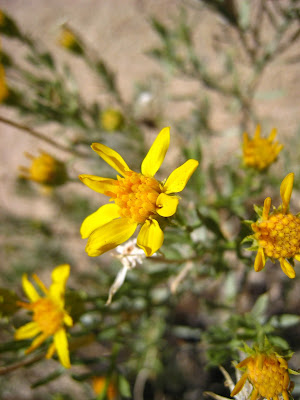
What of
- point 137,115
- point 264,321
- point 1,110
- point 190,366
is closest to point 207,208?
point 264,321

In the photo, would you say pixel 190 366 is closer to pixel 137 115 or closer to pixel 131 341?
pixel 131 341

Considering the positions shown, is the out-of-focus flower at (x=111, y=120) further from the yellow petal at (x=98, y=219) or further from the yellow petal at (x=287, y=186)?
the yellow petal at (x=287, y=186)

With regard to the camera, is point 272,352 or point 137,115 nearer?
point 272,352

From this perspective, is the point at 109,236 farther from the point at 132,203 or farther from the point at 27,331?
the point at 27,331

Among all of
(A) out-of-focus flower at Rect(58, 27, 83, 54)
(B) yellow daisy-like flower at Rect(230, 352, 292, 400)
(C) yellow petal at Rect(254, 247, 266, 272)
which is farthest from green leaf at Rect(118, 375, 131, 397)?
(A) out-of-focus flower at Rect(58, 27, 83, 54)

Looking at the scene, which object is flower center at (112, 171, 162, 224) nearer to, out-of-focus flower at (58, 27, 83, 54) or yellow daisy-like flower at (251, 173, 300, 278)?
yellow daisy-like flower at (251, 173, 300, 278)
